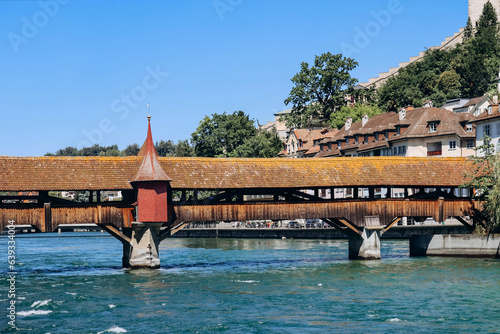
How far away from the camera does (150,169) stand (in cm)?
3284

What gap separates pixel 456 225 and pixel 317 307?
36576 mm

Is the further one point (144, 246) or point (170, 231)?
point (170, 231)

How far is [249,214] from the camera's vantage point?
118 feet

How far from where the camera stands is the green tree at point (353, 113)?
275 feet

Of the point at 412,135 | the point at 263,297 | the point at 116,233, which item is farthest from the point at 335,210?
the point at 412,135

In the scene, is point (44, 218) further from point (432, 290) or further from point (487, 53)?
point (487, 53)

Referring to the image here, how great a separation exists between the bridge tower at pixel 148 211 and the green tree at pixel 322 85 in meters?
54.4

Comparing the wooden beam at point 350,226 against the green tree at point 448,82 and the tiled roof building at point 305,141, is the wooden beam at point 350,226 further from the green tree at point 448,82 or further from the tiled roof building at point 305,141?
the green tree at point 448,82

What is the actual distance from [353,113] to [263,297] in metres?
60.1

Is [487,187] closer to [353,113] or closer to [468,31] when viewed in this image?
[353,113]

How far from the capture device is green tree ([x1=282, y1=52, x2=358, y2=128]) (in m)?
85.7

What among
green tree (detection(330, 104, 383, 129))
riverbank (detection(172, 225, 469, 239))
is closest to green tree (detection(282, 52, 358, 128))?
green tree (detection(330, 104, 383, 129))

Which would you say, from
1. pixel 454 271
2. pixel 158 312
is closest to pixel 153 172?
pixel 158 312

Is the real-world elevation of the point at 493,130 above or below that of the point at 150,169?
above
